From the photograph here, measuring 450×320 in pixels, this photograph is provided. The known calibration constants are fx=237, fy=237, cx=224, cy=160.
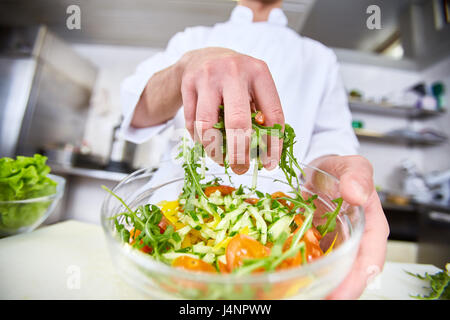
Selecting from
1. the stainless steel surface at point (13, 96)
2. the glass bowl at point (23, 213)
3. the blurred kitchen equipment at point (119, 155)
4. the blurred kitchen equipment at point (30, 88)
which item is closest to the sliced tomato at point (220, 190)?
the glass bowl at point (23, 213)

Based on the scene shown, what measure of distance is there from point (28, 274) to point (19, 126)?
1.78 meters

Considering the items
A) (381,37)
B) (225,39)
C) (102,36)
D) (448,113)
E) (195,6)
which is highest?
(381,37)

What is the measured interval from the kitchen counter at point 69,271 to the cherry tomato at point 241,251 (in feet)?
0.26

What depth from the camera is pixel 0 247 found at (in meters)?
0.31

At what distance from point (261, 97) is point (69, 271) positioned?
0.30m

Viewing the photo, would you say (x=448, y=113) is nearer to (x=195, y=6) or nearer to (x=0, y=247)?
(x=195, y=6)

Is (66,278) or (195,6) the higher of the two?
(195,6)

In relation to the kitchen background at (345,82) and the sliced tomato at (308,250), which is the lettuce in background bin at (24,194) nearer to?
the sliced tomato at (308,250)

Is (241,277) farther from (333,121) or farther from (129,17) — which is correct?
(129,17)

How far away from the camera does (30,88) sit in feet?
5.26

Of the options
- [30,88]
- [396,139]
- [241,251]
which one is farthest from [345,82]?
[30,88]
